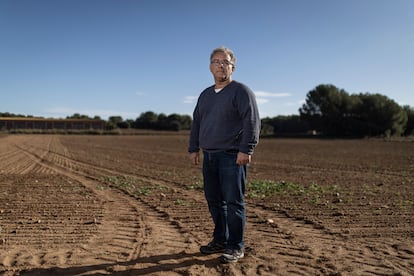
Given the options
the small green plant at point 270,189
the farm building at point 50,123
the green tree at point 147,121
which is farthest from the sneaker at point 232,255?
the green tree at point 147,121

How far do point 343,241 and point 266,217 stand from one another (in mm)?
1498

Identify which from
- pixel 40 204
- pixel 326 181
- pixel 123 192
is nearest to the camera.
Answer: pixel 40 204

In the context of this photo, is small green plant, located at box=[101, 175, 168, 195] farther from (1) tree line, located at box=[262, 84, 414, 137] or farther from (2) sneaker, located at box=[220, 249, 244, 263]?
(1) tree line, located at box=[262, 84, 414, 137]

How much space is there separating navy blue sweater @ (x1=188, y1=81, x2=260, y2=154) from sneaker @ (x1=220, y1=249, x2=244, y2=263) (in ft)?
3.50

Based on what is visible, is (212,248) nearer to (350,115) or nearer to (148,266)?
(148,266)

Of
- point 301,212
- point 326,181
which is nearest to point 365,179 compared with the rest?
point 326,181

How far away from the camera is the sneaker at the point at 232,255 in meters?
3.62

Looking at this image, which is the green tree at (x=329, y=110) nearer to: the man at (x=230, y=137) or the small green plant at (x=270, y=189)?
the small green plant at (x=270, y=189)

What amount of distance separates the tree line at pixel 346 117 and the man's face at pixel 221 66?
5593 cm

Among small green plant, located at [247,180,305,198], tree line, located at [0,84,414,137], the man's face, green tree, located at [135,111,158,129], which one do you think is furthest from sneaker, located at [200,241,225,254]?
green tree, located at [135,111,158,129]

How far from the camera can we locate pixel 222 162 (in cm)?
373

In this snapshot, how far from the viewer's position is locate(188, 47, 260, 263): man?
3.56 meters

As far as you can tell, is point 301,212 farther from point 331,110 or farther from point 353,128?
point 331,110

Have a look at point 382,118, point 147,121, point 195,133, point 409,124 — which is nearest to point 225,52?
point 195,133
